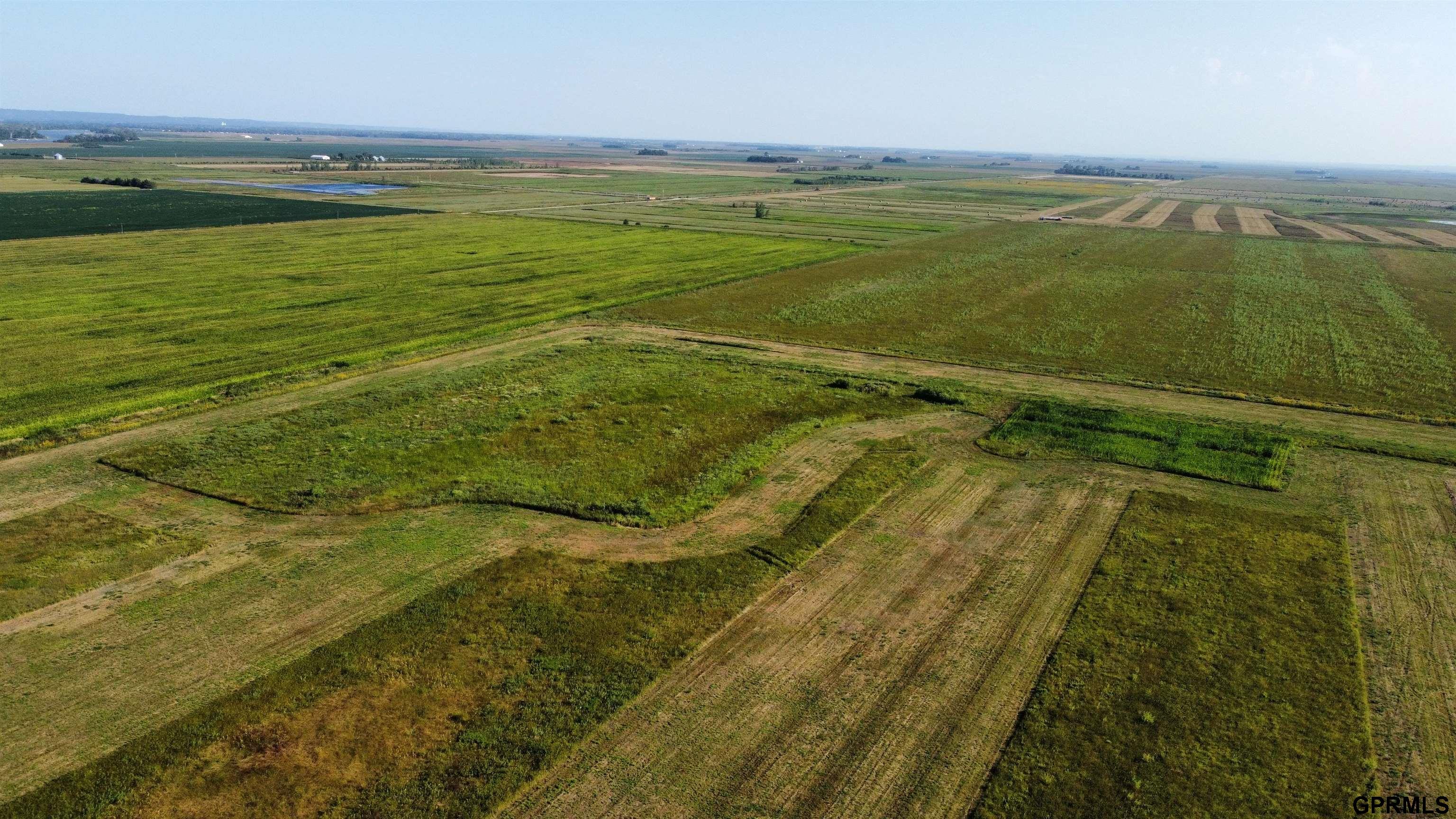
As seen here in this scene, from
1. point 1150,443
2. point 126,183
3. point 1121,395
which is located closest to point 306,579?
point 1150,443

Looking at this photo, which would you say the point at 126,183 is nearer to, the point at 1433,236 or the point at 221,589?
the point at 221,589

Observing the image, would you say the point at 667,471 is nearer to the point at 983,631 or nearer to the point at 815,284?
the point at 983,631

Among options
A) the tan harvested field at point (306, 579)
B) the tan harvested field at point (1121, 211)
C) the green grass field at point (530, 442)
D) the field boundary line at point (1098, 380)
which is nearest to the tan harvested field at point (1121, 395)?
the field boundary line at point (1098, 380)

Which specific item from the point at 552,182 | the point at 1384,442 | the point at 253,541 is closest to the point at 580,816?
the point at 253,541

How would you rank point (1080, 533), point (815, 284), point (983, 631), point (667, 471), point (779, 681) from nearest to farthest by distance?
point (779, 681) < point (983, 631) < point (1080, 533) < point (667, 471) < point (815, 284)

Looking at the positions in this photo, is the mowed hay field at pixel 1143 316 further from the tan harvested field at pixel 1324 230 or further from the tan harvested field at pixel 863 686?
the tan harvested field at pixel 863 686

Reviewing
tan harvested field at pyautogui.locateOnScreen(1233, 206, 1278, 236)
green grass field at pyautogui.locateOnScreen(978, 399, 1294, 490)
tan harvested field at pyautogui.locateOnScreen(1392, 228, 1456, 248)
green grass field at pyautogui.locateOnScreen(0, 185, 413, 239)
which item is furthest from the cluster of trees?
tan harvested field at pyautogui.locateOnScreen(1392, 228, 1456, 248)

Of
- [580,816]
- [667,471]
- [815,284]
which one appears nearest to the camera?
[580,816]
